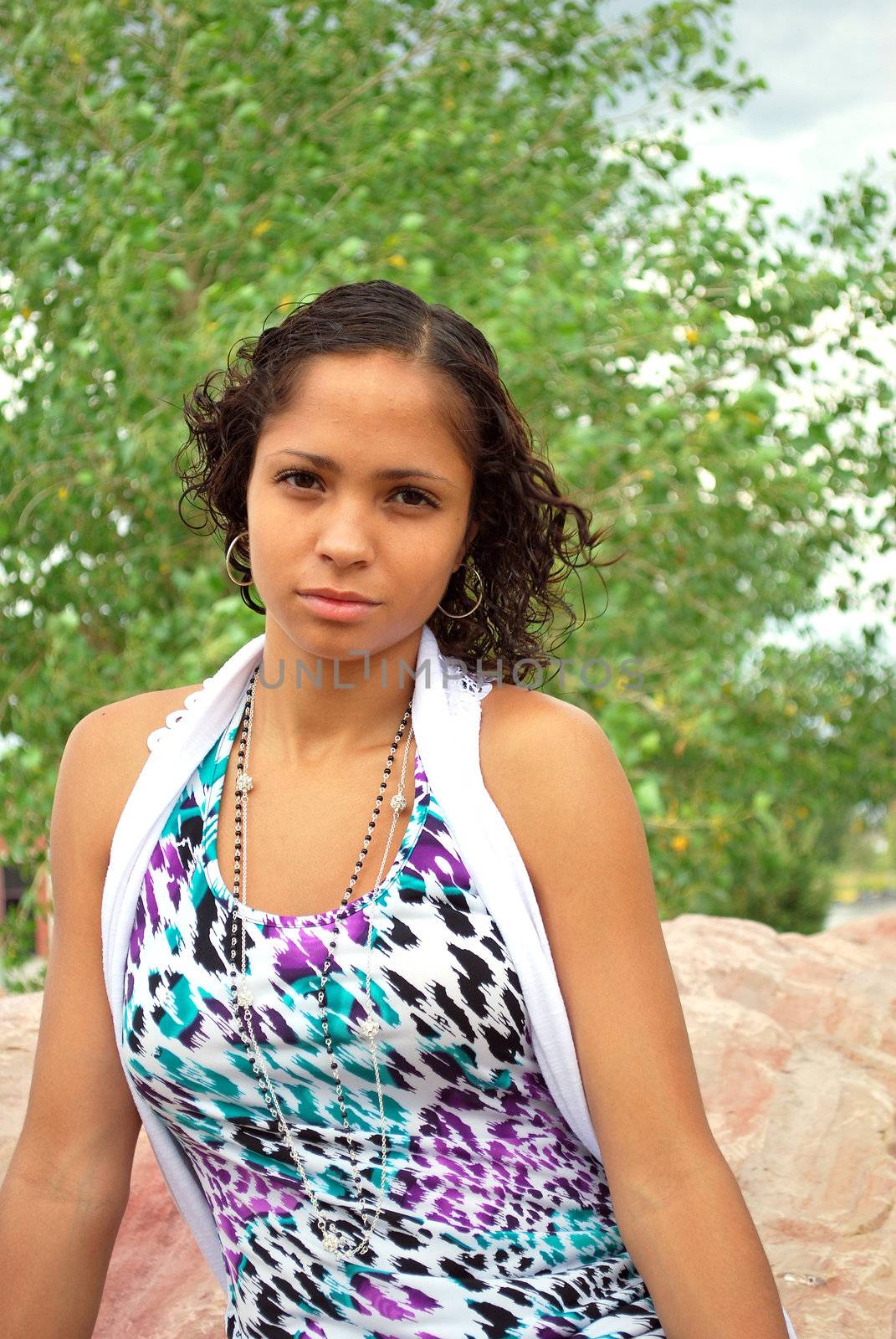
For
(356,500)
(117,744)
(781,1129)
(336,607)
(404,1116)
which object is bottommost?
(781,1129)

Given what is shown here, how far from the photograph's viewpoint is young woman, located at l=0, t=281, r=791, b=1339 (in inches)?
54.0

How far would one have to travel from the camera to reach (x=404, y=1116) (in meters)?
1.40

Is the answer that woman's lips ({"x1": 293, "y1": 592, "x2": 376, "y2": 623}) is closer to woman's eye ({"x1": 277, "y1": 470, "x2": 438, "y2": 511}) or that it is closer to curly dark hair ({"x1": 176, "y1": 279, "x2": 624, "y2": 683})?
woman's eye ({"x1": 277, "y1": 470, "x2": 438, "y2": 511})

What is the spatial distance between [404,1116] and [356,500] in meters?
0.65

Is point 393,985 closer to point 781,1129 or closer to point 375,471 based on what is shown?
point 375,471

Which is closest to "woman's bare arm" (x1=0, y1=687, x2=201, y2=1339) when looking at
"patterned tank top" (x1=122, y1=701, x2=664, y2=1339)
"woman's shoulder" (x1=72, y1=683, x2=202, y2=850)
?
"woman's shoulder" (x1=72, y1=683, x2=202, y2=850)

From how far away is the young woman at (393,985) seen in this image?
137 centimetres

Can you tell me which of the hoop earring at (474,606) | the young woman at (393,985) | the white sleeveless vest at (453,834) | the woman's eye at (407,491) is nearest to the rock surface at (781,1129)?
the white sleeveless vest at (453,834)

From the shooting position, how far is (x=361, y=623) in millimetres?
1429

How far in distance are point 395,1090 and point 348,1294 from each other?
224mm

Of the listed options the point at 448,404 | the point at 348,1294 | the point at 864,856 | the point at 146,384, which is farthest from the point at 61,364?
the point at 864,856

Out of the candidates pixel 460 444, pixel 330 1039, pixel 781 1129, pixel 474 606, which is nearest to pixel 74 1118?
pixel 330 1039

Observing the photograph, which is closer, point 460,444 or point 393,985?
point 393,985

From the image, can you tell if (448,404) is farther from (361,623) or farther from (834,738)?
(834,738)
